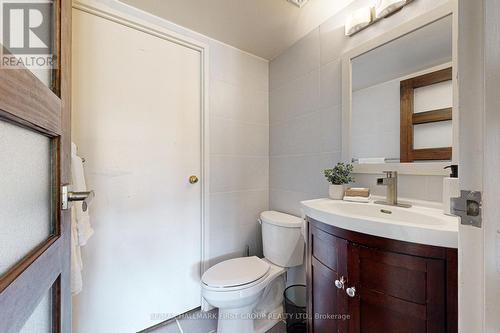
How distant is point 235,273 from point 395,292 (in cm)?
89

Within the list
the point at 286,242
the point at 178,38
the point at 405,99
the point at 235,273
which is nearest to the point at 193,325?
the point at 235,273

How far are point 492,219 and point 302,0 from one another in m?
1.41

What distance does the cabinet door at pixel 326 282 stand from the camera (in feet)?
2.57

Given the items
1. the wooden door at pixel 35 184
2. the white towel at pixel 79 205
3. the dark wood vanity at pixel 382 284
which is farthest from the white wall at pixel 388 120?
the white towel at pixel 79 205

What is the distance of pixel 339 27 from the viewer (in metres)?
1.31

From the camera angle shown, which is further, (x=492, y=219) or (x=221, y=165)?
(x=221, y=165)

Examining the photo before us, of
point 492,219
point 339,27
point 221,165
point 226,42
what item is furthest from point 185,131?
point 492,219

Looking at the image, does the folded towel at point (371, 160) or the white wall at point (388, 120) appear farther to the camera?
the folded towel at point (371, 160)

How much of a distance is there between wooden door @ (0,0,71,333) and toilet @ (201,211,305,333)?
74 centimetres

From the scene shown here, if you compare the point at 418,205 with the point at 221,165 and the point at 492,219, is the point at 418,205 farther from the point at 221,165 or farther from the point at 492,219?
the point at 221,165

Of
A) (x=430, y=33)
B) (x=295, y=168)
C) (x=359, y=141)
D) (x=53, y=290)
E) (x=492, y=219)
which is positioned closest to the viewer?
(x=492, y=219)

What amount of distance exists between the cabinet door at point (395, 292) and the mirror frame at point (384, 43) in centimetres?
52

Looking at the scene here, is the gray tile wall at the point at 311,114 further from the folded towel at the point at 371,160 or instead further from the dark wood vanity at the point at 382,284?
the dark wood vanity at the point at 382,284

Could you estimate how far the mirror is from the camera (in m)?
0.91
